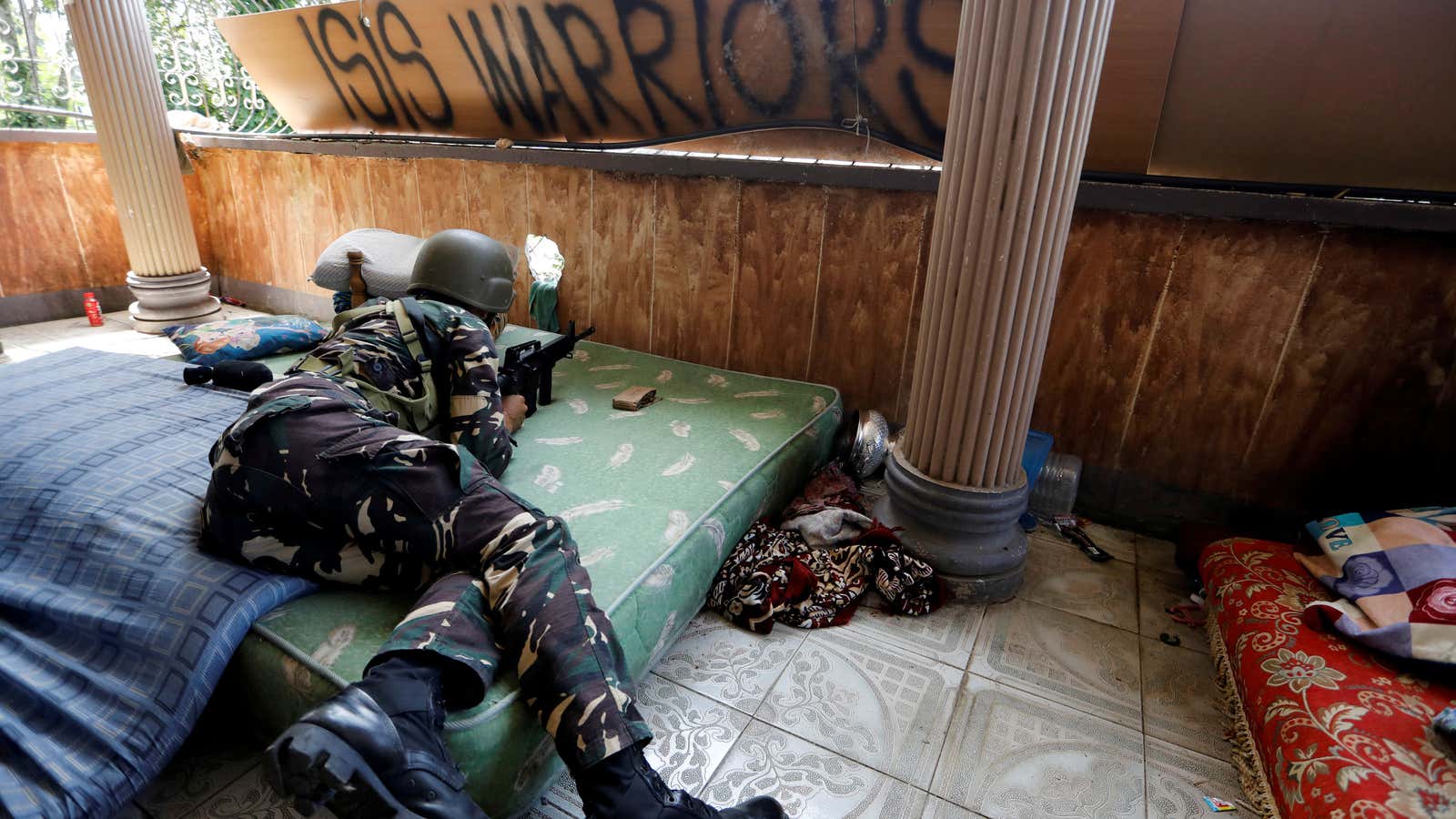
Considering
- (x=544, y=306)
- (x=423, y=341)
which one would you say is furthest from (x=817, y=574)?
(x=544, y=306)

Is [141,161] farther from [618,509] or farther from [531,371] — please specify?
[618,509]

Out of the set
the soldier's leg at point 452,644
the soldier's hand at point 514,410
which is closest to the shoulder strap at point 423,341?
the soldier's hand at point 514,410

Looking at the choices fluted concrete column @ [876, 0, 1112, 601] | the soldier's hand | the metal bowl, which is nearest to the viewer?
fluted concrete column @ [876, 0, 1112, 601]

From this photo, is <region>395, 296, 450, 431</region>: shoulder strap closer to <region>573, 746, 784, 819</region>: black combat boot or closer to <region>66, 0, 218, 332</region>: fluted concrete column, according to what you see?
<region>573, 746, 784, 819</region>: black combat boot

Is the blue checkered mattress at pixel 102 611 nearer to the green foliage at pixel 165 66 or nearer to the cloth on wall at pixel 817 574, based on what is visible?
the cloth on wall at pixel 817 574

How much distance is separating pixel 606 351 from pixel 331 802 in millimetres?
2661

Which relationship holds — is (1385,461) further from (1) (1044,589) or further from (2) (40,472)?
(2) (40,472)

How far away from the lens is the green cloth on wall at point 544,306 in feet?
11.9

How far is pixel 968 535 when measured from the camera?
2.16 meters

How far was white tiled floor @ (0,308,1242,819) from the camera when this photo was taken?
4.84 ft

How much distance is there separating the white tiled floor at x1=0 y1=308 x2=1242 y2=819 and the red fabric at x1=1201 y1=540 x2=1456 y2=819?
0.18m

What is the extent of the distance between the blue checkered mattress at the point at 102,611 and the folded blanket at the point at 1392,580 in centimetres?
249

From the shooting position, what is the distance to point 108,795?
1229 mm

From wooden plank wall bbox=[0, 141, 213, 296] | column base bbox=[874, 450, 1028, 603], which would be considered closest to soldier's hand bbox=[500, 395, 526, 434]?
column base bbox=[874, 450, 1028, 603]
